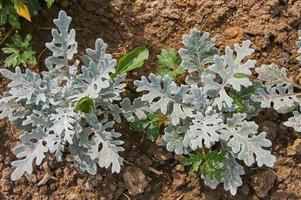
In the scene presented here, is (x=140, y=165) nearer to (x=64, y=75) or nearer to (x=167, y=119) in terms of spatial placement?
(x=167, y=119)

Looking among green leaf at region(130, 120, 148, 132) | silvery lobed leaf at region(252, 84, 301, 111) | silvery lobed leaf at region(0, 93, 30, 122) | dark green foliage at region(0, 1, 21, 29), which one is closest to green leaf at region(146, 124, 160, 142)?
green leaf at region(130, 120, 148, 132)

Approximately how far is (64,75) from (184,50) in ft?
2.11

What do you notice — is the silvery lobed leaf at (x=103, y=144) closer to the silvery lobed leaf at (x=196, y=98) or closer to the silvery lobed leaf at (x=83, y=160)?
the silvery lobed leaf at (x=83, y=160)

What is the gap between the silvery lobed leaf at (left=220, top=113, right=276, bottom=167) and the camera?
10.0 feet

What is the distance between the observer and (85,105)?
3.18 metres

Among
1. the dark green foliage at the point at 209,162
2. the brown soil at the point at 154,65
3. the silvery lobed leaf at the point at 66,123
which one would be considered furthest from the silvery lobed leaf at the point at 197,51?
the silvery lobed leaf at the point at 66,123

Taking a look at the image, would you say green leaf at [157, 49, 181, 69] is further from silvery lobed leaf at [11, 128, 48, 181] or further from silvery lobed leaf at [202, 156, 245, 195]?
silvery lobed leaf at [11, 128, 48, 181]

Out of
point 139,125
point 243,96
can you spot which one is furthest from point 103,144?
point 243,96

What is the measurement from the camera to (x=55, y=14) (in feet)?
11.3

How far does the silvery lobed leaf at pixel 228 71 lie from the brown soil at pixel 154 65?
0.30 m

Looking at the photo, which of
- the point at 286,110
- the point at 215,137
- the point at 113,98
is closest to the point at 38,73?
the point at 113,98

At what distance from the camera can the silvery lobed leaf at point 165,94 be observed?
A: 3.09 metres

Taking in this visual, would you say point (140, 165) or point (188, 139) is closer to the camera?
point (188, 139)

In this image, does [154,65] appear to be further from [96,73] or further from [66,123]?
[66,123]
